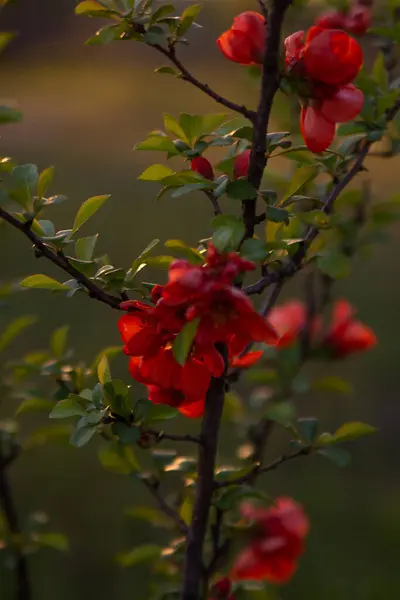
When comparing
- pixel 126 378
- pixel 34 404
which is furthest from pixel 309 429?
pixel 126 378

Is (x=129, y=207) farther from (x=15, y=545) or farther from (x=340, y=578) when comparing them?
(x=15, y=545)

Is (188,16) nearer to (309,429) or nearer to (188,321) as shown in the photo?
(188,321)

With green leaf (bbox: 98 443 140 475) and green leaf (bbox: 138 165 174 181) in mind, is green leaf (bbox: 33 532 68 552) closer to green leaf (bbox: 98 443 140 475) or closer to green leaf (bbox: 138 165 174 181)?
green leaf (bbox: 98 443 140 475)

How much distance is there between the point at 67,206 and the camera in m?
3.18

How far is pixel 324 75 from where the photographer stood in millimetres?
546

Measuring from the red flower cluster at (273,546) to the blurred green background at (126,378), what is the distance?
1.27 ft

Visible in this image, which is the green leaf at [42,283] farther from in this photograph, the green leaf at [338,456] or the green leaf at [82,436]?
the green leaf at [338,456]

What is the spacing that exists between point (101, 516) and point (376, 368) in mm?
930

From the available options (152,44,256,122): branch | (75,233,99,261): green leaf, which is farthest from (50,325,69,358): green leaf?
(152,44,256,122): branch

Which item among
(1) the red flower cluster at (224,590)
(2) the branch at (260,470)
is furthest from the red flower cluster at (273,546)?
(2) the branch at (260,470)

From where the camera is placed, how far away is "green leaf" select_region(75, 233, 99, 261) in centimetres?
63

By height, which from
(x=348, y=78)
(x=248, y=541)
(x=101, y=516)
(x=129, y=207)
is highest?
(x=348, y=78)

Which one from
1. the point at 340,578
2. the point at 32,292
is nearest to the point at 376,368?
the point at 340,578

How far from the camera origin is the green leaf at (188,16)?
24.5 inches
